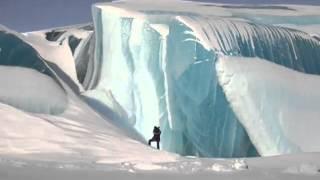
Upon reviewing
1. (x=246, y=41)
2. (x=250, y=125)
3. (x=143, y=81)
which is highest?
(x=246, y=41)

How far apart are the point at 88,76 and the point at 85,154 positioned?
7.07 metres

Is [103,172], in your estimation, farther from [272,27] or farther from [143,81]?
[272,27]

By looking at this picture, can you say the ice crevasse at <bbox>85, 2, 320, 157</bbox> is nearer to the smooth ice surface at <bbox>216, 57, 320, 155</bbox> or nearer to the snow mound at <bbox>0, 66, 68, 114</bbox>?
the smooth ice surface at <bbox>216, 57, 320, 155</bbox>

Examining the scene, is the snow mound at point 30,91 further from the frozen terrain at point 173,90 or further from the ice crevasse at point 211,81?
the ice crevasse at point 211,81

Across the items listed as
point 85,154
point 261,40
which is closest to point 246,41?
point 261,40

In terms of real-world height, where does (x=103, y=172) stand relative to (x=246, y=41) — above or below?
below

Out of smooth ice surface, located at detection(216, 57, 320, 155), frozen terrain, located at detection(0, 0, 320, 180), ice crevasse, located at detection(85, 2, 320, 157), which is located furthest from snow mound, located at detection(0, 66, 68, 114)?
smooth ice surface, located at detection(216, 57, 320, 155)

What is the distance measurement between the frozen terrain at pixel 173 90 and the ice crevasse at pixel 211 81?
0.03 metres

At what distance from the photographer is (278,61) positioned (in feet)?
48.4

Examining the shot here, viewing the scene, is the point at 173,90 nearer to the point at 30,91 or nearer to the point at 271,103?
the point at 271,103

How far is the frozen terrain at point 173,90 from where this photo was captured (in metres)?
12.0

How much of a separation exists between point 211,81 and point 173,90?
3.69ft

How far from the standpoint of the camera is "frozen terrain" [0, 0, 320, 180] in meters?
12.0

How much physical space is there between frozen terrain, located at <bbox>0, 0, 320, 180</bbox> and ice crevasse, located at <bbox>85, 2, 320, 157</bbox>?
29mm
